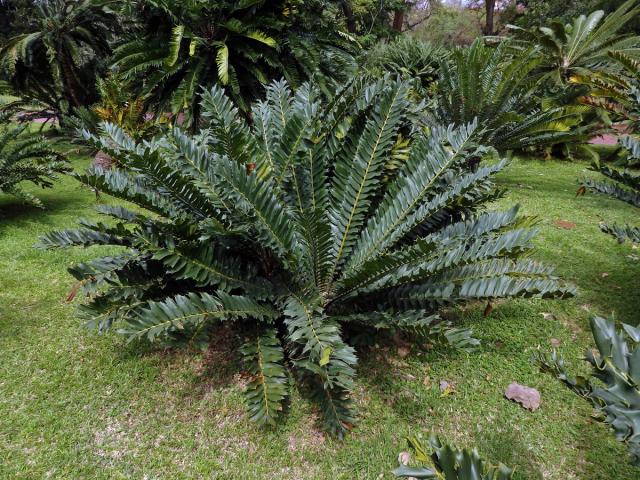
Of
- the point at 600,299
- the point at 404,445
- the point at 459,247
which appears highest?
the point at 459,247

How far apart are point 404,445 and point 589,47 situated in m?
8.78

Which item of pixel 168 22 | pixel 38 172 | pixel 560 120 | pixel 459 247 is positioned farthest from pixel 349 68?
pixel 459 247

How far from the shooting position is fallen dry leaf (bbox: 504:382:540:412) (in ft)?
5.95

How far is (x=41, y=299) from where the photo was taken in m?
2.68

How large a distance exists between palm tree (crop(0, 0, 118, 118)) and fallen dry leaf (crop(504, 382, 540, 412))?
10.4 m

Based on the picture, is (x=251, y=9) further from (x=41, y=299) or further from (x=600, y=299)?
(x=600, y=299)

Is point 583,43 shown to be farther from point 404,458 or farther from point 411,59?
Answer: point 404,458

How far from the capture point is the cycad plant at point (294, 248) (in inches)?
65.0

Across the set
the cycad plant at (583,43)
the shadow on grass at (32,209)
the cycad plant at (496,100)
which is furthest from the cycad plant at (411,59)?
the shadow on grass at (32,209)

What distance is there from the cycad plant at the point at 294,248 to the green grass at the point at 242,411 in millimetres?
173

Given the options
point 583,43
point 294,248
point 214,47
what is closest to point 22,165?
point 214,47

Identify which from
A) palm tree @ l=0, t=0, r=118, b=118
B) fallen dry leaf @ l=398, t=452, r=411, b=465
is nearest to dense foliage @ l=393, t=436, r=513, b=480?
fallen dry leaf @ l=398, t=452, r=411, b=465

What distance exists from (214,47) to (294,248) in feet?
13.1

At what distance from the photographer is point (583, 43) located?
7.34 metres
